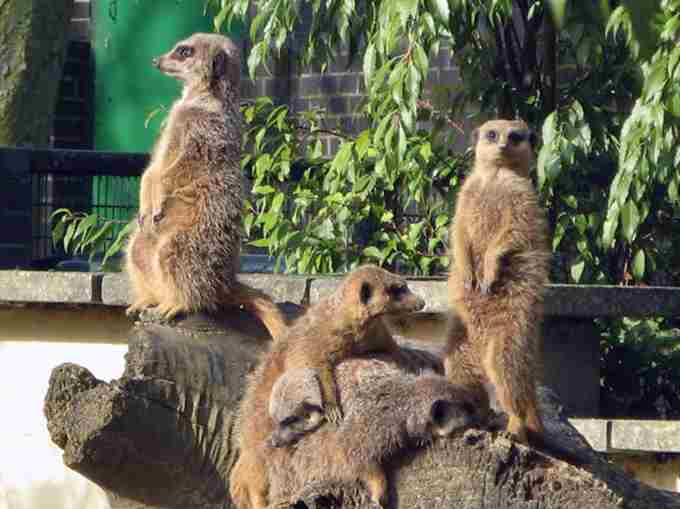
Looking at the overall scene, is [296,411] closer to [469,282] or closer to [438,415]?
[438,415]

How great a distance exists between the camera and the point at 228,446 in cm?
425

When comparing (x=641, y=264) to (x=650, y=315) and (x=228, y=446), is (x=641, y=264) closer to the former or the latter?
(x=650, y=315)

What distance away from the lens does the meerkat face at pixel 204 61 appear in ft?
19.4

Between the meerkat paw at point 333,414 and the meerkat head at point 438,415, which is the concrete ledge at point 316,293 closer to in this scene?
the meerkat paw at point 333,414

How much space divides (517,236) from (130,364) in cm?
121

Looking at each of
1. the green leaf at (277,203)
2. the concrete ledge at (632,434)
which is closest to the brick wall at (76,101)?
the green leaf at (277,203)

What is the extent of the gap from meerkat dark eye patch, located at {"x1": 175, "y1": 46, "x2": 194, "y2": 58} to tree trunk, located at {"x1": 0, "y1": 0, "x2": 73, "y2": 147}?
3392 mm

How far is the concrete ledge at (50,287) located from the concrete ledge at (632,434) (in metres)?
2.03

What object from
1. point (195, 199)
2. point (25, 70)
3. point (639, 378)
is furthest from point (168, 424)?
point (25, 70)

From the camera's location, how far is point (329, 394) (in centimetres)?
341

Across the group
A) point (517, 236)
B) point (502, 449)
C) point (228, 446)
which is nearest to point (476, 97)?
point (517, 236)

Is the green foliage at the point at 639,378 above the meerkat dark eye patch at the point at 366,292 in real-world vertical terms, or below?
below

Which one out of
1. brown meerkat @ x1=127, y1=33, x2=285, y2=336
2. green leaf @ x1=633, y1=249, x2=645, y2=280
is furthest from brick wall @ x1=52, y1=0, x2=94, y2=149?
brown meerkat @ x1=127, y1=33, x2=285, y2=336

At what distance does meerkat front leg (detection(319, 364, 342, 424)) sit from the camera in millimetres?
3305
